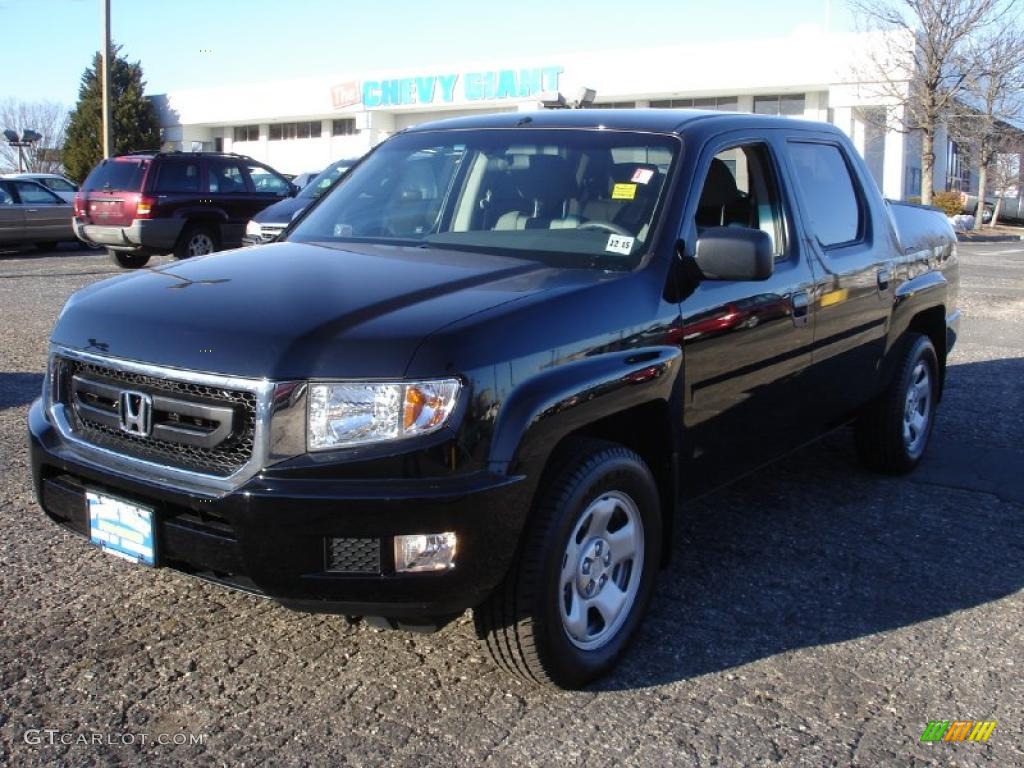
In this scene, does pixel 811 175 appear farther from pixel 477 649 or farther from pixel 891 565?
pixel 477 649

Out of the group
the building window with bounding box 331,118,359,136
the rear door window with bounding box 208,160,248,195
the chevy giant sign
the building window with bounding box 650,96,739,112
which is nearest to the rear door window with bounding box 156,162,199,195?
the rear door window with bounding box 208,160,248,195

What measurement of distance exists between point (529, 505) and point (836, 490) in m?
3.15

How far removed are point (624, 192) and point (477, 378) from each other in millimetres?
1409

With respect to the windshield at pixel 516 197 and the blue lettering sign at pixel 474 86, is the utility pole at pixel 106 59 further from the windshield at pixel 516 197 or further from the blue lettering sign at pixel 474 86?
the windshield at pixel 516 197

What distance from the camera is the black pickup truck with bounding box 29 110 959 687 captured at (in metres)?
2.99

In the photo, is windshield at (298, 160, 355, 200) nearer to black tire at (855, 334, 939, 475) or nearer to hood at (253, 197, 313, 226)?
hood at (253, 197, 313, 226)

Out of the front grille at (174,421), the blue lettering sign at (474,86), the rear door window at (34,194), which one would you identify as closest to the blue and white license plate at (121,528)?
the front grille at (174,421)

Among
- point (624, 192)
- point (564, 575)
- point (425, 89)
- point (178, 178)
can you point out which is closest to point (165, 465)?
point (564, 575)

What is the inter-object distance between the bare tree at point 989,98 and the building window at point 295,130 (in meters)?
29.9

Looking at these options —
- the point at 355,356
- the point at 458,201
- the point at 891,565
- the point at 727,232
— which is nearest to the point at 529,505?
the point at 355,356

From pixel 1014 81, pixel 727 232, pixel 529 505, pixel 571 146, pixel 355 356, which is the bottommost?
pixel 529 505

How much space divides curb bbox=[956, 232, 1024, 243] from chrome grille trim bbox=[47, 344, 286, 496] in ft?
109

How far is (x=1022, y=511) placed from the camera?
5520 millimetres

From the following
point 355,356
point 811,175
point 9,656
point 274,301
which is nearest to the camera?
point 355,356
